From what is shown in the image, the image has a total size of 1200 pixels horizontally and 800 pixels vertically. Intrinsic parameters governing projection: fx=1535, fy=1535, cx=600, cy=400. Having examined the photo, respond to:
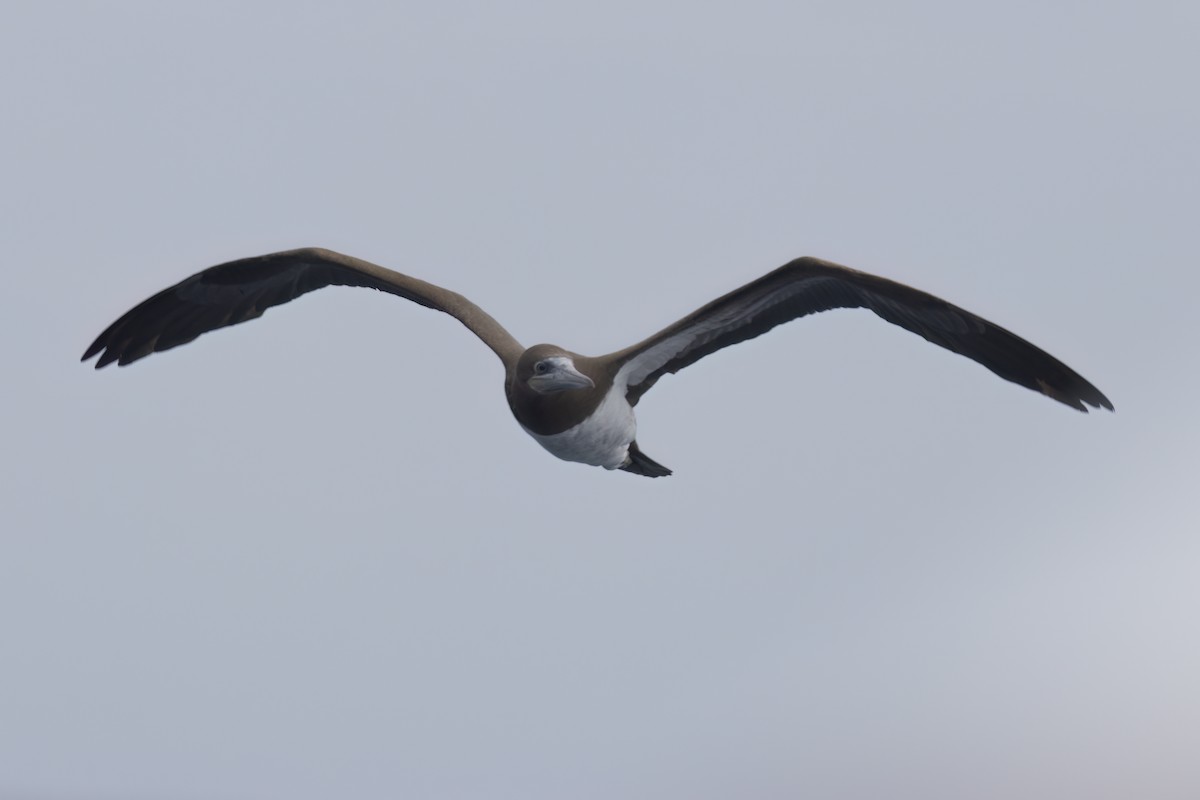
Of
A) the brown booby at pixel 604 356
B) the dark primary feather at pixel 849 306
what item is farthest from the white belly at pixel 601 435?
the dark primary feather at pixel 849 306

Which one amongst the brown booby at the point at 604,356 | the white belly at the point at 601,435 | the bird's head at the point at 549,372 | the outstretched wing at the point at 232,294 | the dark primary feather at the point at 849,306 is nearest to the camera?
the dark primary feather at the point at 849,306

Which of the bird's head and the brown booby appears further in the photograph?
the bird's head

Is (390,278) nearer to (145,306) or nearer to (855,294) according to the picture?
(145,306)

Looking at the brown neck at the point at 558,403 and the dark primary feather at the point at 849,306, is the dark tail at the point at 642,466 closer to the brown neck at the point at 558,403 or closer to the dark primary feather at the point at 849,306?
the dark primary feather at the point at 849,306

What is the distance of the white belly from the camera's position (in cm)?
1290

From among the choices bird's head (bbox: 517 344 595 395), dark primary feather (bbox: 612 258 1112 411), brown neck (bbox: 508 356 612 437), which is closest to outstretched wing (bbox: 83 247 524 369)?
brown neck (bbox: 508 356 612 437)

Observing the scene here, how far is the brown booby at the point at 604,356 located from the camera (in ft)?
38.1

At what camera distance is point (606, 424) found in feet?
43.1

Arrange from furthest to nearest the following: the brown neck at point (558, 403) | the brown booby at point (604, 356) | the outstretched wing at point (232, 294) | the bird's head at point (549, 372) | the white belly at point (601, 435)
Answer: the outstretched wing at point (232, 294), the white belly at point (601, 435), the brown neck at point (558, 403), the bird's head at point (549, 372), the brown booby at point (604, 356)

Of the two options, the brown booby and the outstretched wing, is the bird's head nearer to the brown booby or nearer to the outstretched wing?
the brown booby

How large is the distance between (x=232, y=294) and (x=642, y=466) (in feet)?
14.3

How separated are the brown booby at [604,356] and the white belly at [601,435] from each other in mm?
15

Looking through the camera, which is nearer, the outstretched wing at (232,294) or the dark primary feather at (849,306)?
the dark primary feather at (849,306)

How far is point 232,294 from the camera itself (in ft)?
49.5
